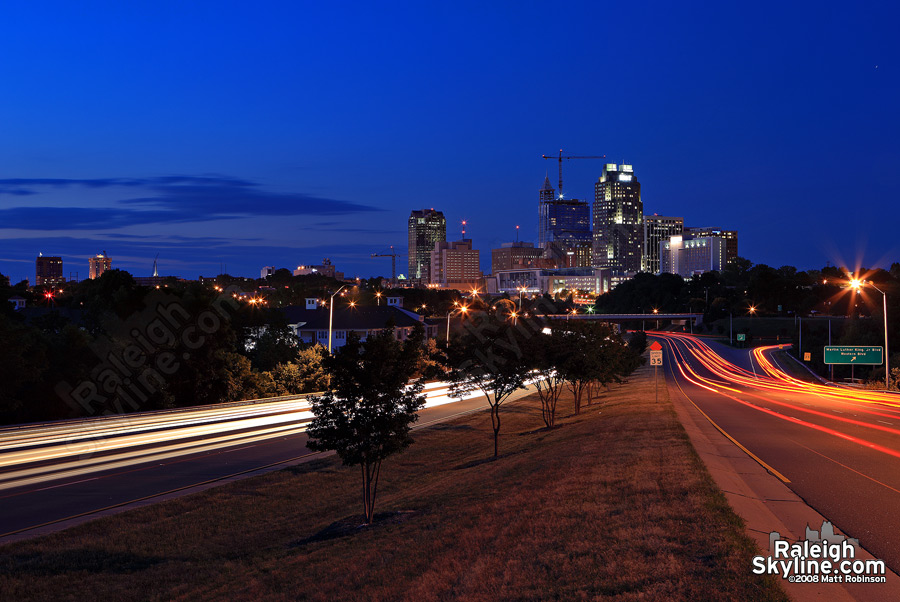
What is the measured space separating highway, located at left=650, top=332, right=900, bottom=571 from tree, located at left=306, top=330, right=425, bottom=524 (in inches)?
373

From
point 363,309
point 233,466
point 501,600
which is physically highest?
point 363,309

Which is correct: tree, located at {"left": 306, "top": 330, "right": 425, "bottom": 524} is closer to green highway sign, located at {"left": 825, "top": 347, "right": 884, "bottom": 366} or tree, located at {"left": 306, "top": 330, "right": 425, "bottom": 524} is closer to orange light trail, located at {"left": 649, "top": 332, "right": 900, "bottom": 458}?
orange light trail, located at {"left": 649, "top": 332, "right": 900, "bottom": 458}

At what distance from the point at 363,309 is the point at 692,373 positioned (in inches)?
1818

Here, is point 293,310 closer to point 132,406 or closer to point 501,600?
point 132,406

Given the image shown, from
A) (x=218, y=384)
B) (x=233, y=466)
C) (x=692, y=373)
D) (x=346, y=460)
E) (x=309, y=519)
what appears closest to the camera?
(x=346, y=460)

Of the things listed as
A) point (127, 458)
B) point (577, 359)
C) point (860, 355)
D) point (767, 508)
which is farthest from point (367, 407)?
point (860, 355)

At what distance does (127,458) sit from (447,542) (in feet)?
57.2

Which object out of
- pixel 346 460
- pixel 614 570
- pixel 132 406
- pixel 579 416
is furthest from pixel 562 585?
pixel 132 406

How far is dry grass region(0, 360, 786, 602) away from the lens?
9055mm

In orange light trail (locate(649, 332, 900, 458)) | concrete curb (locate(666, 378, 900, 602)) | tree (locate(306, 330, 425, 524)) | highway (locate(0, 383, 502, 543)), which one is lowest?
highway (locate(0, 383, 502, 543))

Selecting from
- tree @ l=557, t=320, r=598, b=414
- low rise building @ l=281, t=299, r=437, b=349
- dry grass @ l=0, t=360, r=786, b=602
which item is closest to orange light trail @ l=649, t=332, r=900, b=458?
tree @ l=557, t=320, r=598, b=414

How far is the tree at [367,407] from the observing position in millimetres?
16469

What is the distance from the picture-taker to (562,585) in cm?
877

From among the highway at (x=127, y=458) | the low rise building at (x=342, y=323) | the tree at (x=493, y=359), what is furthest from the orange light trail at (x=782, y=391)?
the low rise building at (x=342, y=323)
